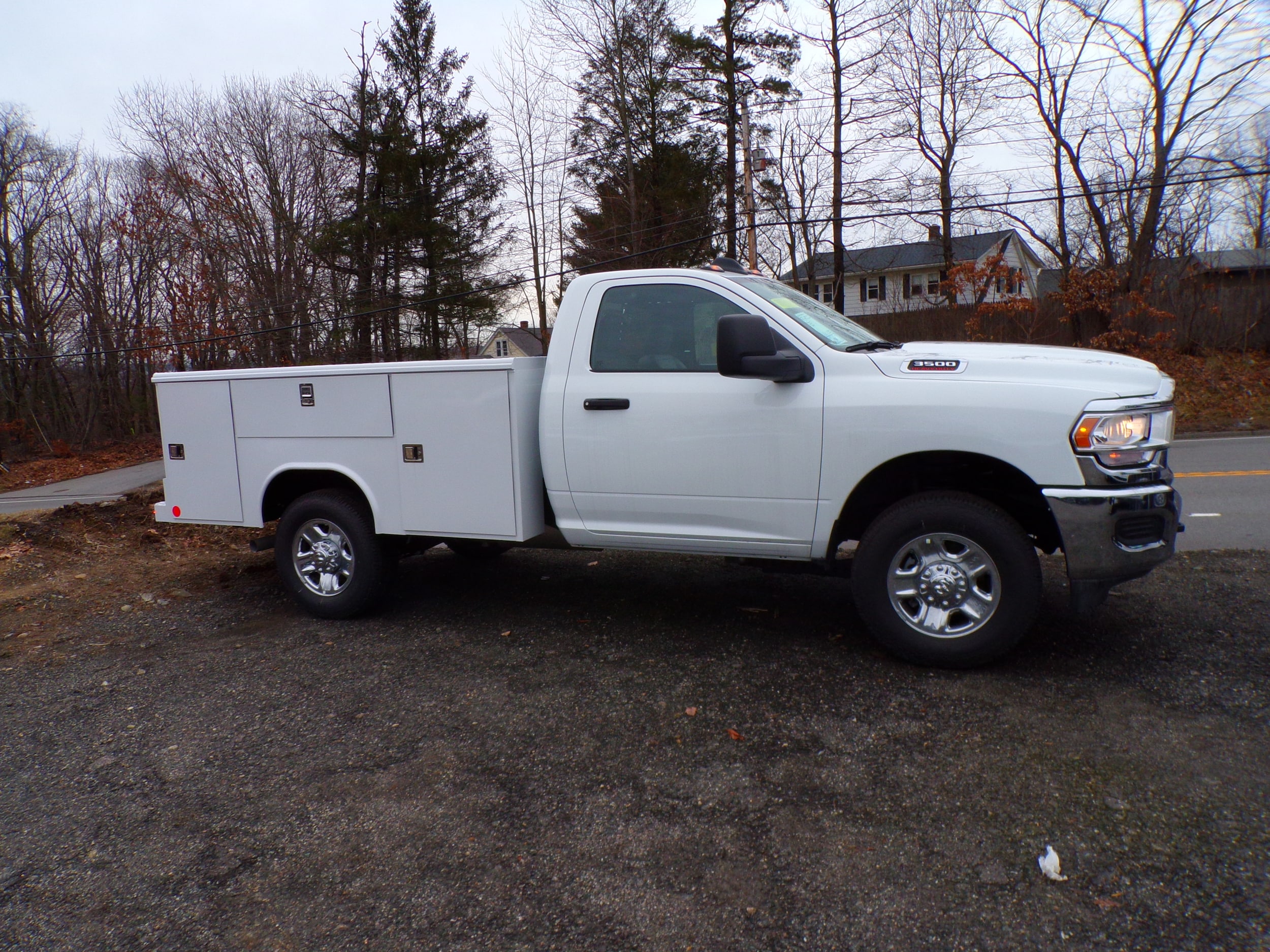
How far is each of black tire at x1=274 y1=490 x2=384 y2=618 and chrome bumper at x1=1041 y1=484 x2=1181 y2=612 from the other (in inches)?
155

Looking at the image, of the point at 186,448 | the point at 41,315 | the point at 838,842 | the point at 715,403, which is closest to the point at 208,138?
the point at 41,315

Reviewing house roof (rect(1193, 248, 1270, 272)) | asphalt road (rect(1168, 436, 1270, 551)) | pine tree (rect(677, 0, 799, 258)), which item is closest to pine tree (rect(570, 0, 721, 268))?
pine tree (rect(677, 0, 799, 258))

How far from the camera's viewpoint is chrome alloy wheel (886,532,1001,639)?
403 cm

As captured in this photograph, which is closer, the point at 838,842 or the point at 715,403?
the point at 838,842

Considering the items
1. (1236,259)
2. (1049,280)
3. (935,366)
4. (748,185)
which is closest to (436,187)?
(748,185)

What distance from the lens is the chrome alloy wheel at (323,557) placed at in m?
5.45

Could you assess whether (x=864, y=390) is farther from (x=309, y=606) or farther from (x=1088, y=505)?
(x=309, y=606)

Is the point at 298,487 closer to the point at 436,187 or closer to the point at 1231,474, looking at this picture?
the point at 1231,474

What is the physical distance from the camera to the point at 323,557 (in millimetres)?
5516

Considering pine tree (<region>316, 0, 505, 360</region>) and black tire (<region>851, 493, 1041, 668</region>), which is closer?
black tire (<region>851, 493, 1041, 668</region>)

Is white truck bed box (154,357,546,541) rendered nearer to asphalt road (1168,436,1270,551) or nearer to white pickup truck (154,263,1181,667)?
white pickup truck (154,263,1181,667)

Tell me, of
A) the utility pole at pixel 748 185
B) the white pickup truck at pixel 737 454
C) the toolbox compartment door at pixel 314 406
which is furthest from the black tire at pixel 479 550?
the utility pole at pixel 748 185

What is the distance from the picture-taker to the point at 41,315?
84.4 ft

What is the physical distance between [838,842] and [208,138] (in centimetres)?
3161
